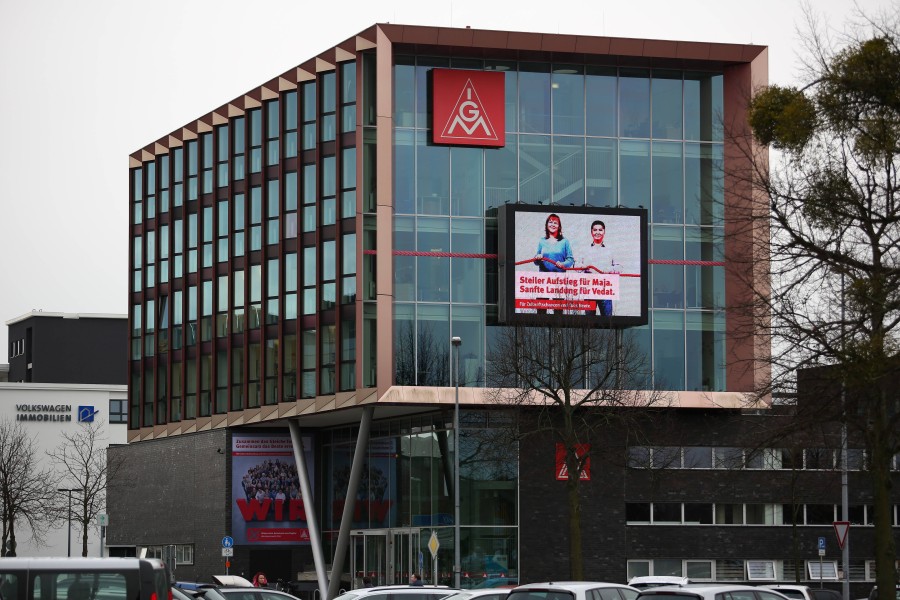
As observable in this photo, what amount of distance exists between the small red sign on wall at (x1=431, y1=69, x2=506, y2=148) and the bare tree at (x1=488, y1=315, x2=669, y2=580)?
6866mm

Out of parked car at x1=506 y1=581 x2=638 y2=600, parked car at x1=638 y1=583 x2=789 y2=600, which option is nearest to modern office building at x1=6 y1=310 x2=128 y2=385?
parked car at x1=506 y1=581 x2=638 y2=600

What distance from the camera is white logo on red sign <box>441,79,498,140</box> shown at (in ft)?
174

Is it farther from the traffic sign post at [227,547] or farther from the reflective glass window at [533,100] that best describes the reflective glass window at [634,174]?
the traffic sign post at [227,547]

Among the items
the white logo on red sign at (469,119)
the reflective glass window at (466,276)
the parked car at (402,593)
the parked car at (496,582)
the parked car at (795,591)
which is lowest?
the parked car at (496,582)

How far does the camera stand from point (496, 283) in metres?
52.6

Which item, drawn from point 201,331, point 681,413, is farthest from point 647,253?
point 201,331

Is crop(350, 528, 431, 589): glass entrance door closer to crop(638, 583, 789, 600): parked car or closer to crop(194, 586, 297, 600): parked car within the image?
crop(194, 586, 297, 600): parked car

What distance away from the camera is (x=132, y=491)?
6944 centimetres

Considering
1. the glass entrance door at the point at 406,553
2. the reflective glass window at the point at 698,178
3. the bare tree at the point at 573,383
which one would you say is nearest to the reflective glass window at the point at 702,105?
the reflective glass window at the point at 698,178

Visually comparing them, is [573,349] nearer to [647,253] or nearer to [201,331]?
[647,253]

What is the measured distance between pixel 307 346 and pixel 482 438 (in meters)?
7.79

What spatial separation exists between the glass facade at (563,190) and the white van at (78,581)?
106 ft

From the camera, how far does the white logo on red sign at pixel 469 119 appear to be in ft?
174

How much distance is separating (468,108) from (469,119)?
41 centimetres
